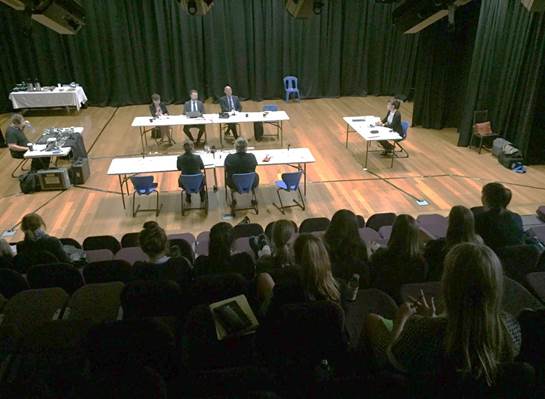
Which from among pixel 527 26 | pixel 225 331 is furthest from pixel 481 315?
pixel 527 26

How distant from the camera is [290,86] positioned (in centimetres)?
1480

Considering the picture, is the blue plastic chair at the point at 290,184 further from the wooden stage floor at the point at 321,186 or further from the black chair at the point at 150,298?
the black chair at the point at 150,298

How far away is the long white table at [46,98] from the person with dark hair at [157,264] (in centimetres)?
1088

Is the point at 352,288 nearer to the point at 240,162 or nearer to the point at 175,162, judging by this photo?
the point at 240,162

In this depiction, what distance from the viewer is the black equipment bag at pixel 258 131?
1073cm

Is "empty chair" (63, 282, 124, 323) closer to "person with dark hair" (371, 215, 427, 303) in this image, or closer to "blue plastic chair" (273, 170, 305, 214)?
"person with dark hair" (371, 215, 427, 303)

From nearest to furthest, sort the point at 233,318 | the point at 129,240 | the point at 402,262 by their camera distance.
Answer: the point at 233,318 < the point at 402,262 < the point at 129,240

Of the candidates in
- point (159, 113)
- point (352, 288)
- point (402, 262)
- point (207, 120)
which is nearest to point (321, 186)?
point (207, 120)

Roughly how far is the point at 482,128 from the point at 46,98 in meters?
11.7

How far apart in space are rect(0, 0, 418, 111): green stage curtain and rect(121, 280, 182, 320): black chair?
40.3 ft

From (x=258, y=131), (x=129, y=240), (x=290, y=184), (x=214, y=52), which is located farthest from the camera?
(x=214, y=52)

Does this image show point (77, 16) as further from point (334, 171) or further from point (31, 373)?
point (31, 373)

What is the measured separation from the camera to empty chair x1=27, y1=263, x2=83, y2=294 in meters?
3.85

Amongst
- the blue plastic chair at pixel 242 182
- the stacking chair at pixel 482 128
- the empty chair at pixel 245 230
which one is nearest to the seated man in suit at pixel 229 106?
the blue plastic chair at pixel 242 182
